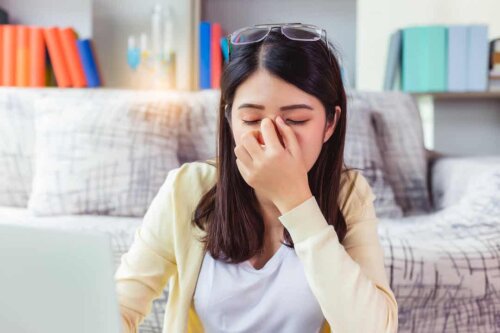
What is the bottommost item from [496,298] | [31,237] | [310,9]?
[496,298]

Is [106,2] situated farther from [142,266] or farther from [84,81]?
[142,266]

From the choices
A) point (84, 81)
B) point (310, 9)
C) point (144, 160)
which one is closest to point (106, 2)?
point (84, 81)

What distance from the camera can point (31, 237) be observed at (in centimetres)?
39

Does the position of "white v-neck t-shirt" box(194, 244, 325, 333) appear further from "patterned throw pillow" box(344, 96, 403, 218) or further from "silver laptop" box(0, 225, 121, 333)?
"patterned throw pillow" box(344, 96, 403, 218)

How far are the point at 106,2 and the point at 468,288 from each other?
2.03m

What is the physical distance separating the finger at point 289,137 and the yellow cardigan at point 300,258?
65 millimetres

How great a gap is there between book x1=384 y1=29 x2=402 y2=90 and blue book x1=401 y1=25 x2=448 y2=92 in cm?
3

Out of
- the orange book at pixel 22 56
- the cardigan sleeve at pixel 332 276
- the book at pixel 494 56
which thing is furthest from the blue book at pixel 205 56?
the cardigan sleeve at pixel 332 276

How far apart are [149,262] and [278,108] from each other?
0.98 feet

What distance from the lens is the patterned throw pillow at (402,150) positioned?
2.07 meters

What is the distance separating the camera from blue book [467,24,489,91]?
2.45 metres

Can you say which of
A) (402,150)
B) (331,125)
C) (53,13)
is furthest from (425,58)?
(331,125)

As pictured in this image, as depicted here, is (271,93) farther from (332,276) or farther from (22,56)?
(22,56)

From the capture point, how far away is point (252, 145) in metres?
0.73
